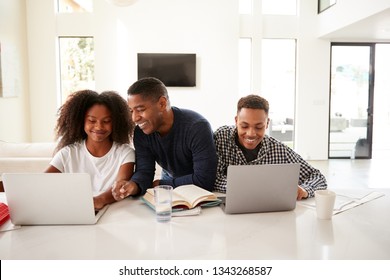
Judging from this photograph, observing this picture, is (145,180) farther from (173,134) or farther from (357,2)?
(357,2)

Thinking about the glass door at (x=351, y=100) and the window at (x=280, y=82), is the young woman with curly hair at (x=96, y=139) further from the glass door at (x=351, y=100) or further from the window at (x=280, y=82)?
the glass door at (x=351, y=100)

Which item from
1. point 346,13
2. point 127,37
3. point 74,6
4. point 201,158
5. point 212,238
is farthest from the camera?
point 74,6

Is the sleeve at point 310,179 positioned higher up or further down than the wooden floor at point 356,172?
higher up

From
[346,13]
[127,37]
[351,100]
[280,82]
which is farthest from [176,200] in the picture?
[351,100]

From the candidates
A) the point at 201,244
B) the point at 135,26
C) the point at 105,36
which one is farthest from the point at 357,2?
the point at 201,244

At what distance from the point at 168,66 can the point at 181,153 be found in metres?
4.41

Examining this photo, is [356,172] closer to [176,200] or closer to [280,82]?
[280,82]

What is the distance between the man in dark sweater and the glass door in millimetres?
5418

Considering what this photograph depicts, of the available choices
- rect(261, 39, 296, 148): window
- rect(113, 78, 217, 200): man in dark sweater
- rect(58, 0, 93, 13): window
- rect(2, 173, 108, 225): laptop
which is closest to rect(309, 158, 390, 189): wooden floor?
rect(261, 39, 296, 148): window

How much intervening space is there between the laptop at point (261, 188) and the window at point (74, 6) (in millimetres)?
5636

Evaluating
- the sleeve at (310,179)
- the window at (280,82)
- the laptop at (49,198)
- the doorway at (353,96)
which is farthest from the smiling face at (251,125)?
the doorway at (353,96)

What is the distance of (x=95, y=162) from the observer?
1.74 metres

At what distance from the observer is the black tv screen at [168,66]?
19.3 feet

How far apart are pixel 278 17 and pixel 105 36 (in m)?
3.00
